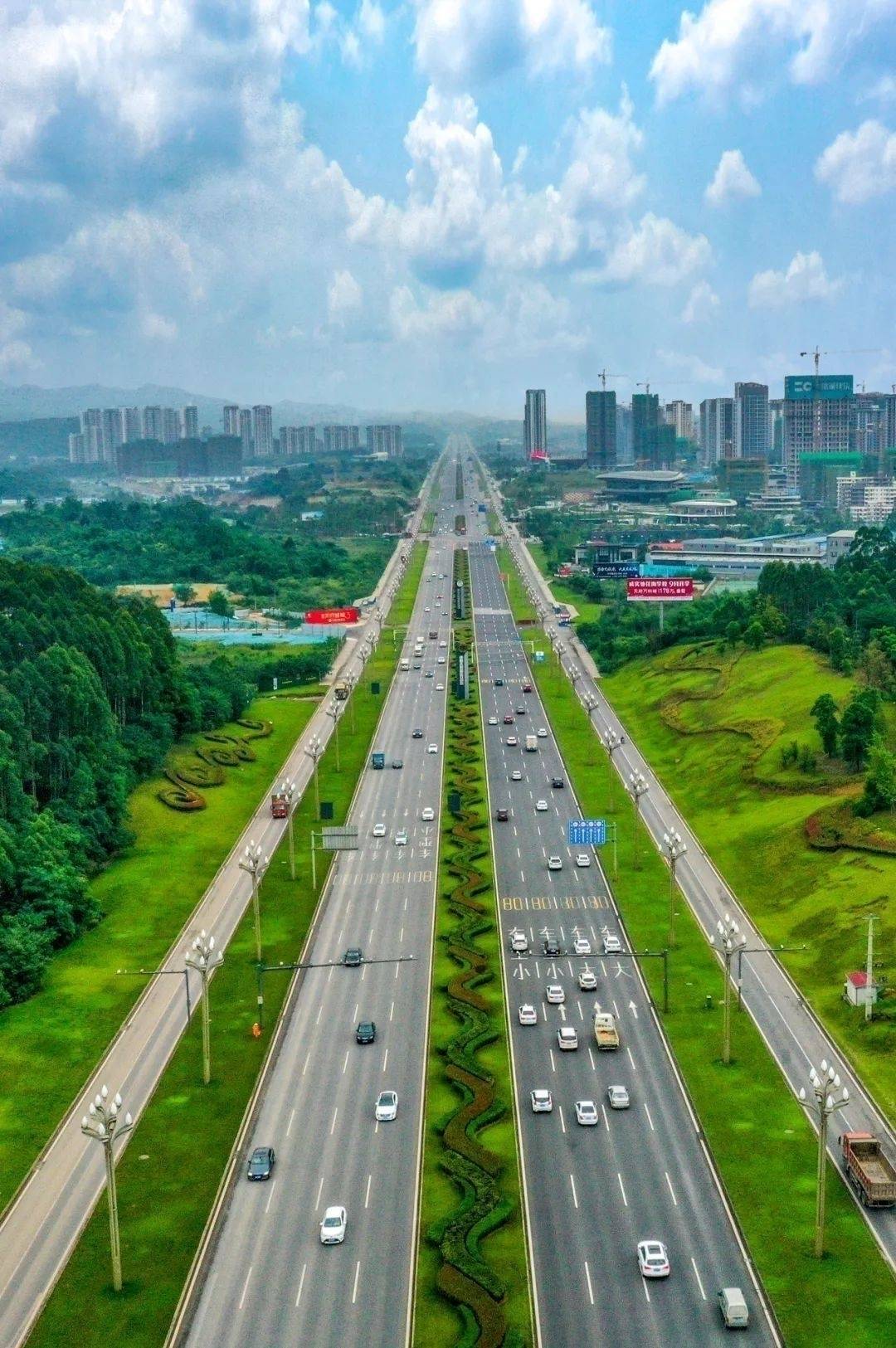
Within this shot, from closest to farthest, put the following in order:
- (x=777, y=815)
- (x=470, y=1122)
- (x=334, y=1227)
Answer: (x=334, y=1227) → (x=470, y=1122) → (x=777, y=815)

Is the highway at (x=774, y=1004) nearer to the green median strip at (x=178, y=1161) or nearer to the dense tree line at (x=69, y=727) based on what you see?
the green median strip at (x=178, y=1161)

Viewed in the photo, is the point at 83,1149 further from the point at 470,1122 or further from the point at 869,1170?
the point at 869,1170

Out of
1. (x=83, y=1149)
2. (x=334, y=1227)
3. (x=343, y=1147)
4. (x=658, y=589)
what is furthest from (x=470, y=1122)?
(x=658, y=589)

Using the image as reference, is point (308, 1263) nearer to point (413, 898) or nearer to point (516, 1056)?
point (516, 1056)

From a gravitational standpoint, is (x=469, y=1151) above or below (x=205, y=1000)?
below

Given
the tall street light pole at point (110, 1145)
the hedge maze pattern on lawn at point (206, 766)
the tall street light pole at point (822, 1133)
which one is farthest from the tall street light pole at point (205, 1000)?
the hedge maze pattern on lawn at point (206, 766)

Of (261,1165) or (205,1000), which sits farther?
(205,1000)

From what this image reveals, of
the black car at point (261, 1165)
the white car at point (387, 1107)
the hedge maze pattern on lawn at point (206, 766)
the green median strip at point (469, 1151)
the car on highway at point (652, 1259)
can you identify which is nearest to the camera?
the green median strip at point (469, 1151)
